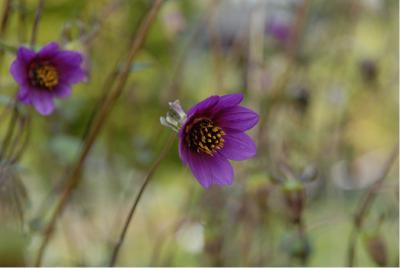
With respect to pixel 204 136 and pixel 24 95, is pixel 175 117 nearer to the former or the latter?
pixel 204 136

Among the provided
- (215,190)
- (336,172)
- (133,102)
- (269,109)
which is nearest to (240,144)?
(269,109)

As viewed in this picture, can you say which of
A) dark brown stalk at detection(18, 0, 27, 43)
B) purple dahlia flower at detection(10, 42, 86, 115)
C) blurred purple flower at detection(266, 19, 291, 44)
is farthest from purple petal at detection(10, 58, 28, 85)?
blurred purple flower at detection(266, 19, 291, 44)

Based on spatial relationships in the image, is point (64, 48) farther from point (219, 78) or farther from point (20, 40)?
point (219, 78)

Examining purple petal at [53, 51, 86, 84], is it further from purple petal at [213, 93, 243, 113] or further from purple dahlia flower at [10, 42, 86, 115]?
purple petal at [213, 93, 243, 113]

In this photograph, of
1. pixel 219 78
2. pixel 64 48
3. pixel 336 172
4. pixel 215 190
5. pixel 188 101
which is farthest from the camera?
pixel 336 172

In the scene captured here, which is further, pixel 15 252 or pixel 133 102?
pixel 133 102

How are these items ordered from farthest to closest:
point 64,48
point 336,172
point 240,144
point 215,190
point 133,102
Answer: point 336,172
point 133,102
point 215,190
point 64,48
point 240,144

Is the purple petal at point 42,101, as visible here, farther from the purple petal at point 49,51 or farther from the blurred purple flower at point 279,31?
the blurred purple flower at point 279,31
